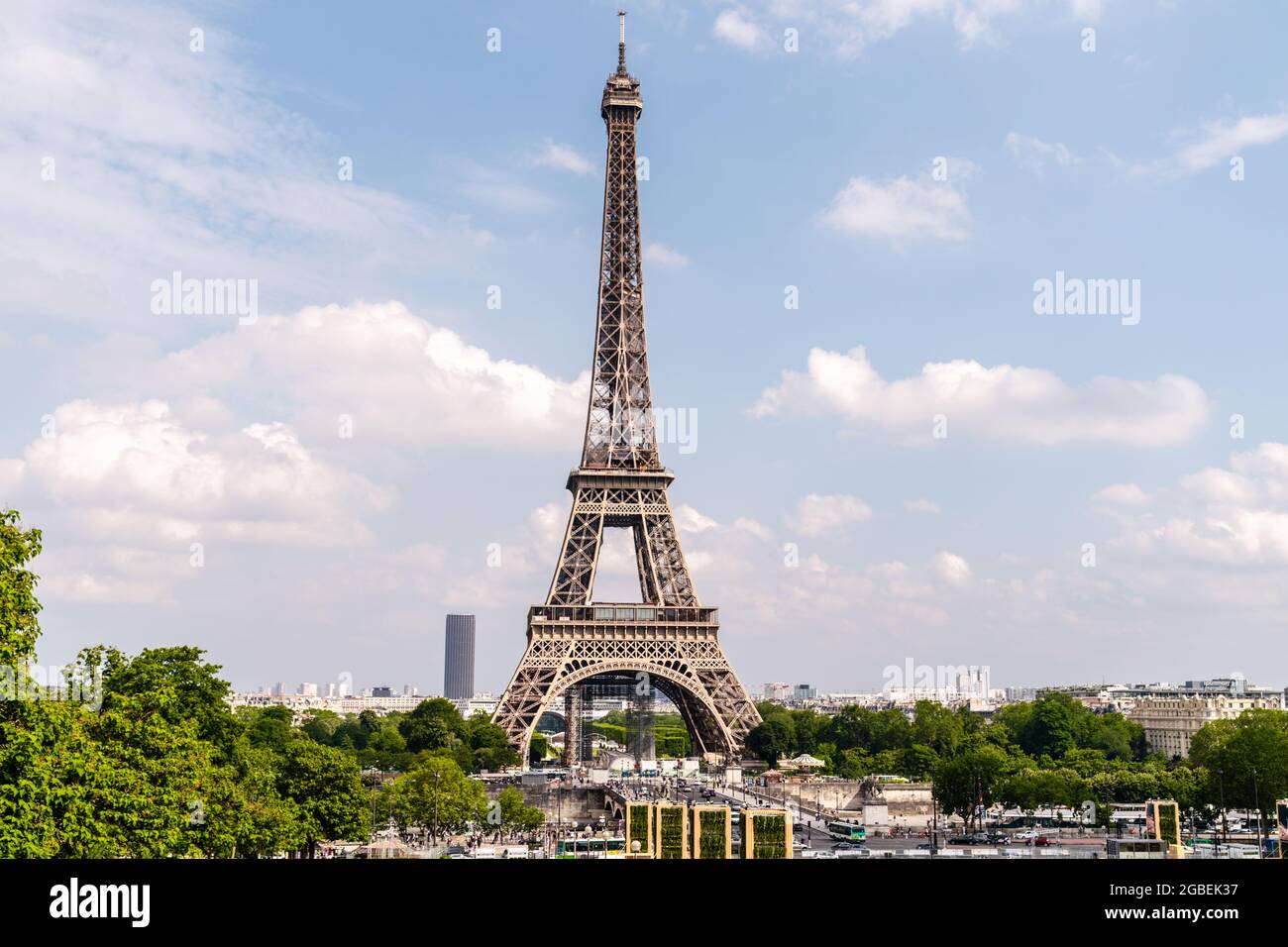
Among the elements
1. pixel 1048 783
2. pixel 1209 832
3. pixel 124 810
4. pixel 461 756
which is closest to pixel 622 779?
pixel 461 756

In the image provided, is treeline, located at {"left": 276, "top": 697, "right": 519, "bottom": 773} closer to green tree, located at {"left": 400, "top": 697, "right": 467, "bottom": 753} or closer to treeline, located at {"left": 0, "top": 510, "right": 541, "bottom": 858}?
green tree, located at {"left": 400, "top": 697, "right": 467, "bottom": 753}

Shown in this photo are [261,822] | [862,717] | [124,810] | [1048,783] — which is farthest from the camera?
[862,717]

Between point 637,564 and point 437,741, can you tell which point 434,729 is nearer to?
point 437,741

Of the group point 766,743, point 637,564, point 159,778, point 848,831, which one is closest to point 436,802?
point 848,831

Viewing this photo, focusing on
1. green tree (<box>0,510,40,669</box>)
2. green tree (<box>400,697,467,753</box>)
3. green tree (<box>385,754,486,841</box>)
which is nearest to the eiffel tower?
green tree (<box>385,754,486,841</box>)

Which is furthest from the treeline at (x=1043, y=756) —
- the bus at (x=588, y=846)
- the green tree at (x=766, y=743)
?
the bus at (x=588, y=846)
